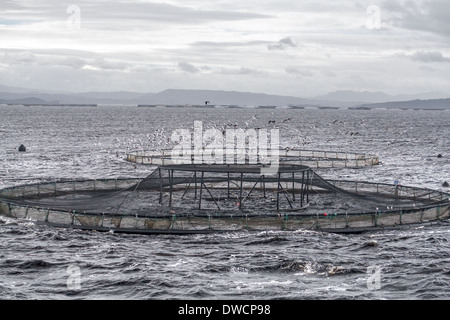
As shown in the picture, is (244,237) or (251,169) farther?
(251,169)

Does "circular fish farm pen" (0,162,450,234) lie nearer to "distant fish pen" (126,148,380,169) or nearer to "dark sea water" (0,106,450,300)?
"dark sea water" (0,106,450,300)

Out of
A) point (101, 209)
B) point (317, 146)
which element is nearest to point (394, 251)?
point (101, 209)

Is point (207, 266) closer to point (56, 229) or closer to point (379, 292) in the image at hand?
point (379, 292)

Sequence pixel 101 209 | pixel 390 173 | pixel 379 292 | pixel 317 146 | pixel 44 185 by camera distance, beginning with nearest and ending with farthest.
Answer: pixel 379 292 < pixel 101 209 < pixel 44 185 < pixel 390 173 < pixel 317 146

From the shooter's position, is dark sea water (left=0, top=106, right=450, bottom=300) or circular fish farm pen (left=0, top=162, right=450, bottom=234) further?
circular fish farm pen (left=0, top=162, right=450, bottom=234)

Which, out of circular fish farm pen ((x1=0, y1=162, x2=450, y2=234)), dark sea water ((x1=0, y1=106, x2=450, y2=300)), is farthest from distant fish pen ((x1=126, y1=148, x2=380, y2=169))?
dark sea water ((x1=0, y1=106, x2=450, y2=300))
